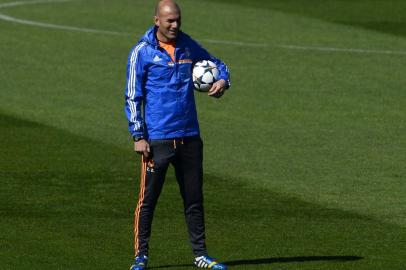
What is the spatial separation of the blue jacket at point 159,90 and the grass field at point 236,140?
1.34 m

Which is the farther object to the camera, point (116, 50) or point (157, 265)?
point (116, 50)

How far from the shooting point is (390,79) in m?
27.2

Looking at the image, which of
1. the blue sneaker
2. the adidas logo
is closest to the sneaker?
the blue sneaker

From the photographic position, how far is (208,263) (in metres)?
12.6

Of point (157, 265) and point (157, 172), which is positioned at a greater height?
point (157, 172)

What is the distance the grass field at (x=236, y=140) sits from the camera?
14.0 meters

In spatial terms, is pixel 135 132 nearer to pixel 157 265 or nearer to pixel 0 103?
pixel 157 265

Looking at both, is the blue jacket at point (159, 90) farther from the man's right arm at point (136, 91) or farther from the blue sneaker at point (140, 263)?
the blue sneaker at point (140, 263)

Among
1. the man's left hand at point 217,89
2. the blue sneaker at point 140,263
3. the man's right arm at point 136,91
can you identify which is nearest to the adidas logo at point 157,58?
the man's right arm at point 136,91

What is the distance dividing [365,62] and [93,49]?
5967 millimetres

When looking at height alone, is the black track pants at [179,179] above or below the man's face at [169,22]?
below

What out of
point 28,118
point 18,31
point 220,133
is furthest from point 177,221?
point 18,31

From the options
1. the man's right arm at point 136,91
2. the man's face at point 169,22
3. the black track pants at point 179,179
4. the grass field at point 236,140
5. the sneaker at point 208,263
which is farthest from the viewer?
the grass field at point 236,140

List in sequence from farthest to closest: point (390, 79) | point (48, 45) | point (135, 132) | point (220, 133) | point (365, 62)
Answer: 1. point (48, 45)
2. point (365, 62)
3. point (390, 79)
4. point (220, 133)
5. point (135, 132)
